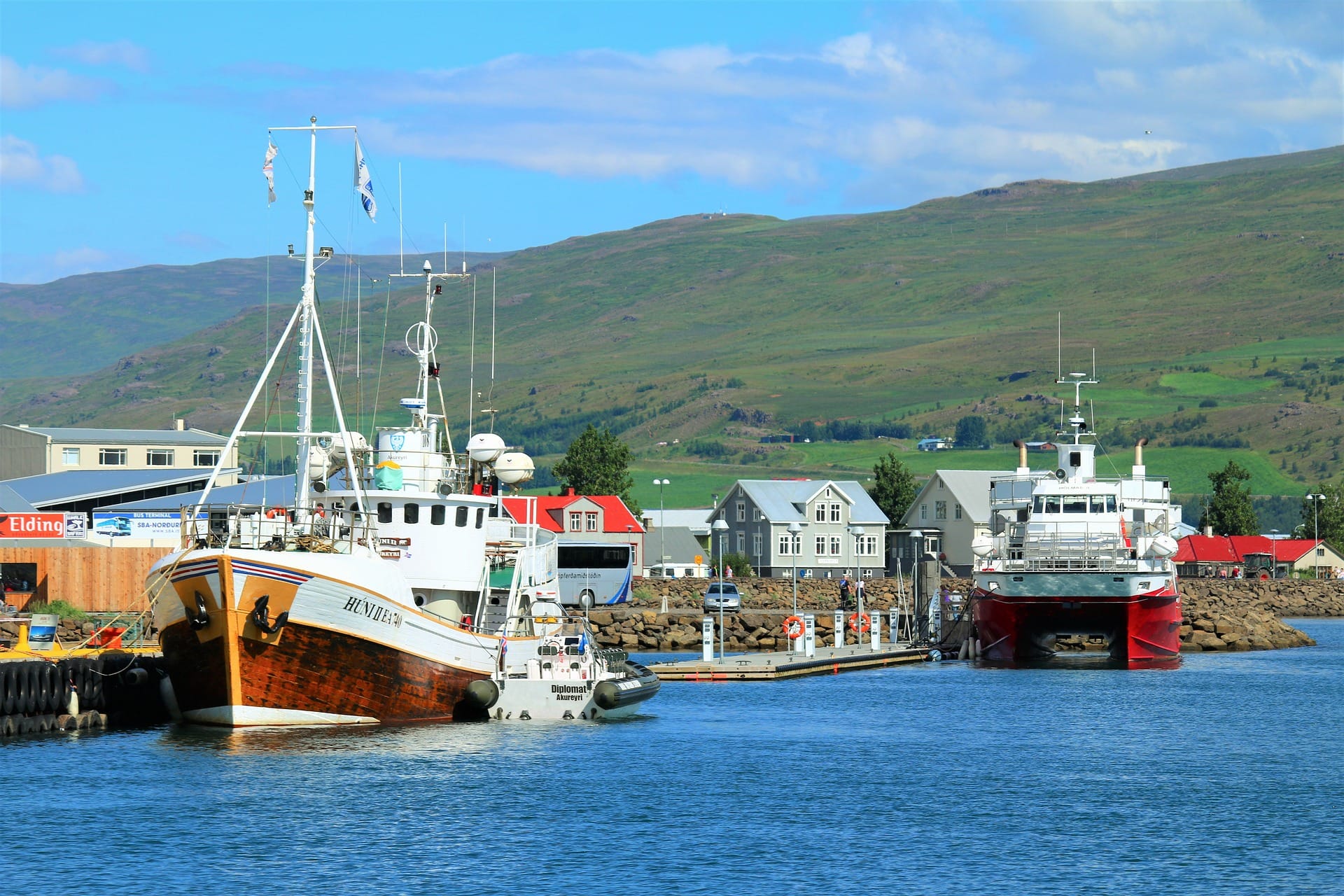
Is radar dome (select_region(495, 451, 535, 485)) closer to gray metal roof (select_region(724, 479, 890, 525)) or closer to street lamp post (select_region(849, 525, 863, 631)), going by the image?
street lamp post (select_region(849, 525, 863, 631))

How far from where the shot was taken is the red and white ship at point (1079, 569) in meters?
65.8

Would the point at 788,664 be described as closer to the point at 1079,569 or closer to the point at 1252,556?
the point at 1079,569

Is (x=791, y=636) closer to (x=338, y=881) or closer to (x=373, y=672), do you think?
(x=373, y=672)

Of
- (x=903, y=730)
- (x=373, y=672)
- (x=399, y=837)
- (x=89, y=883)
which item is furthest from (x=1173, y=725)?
(x=89, y=883)

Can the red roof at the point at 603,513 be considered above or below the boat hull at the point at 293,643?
above

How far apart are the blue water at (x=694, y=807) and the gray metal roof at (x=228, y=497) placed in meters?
36.6

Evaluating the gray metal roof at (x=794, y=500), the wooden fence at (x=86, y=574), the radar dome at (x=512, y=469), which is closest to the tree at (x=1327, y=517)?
the gray metal roof at (x=794, y=500)

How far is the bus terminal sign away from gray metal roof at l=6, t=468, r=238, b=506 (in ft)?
34.6

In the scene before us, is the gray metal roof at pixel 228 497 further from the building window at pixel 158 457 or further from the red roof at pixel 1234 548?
the red roof at pixel 1234 548

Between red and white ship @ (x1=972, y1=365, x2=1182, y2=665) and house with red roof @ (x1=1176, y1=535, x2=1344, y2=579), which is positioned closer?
red and white ship @ (x1=972, y1=365, x2=1182, y2=665)

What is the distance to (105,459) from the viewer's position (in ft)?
343

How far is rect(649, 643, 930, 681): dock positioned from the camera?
58062 millimetres

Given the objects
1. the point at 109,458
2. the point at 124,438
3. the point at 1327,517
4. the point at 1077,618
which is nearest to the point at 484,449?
the point at 1077,618

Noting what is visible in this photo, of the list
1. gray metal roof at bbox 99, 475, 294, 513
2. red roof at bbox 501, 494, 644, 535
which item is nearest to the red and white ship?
gray metal roof at bbox 99, 475, 294, 513
